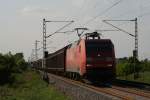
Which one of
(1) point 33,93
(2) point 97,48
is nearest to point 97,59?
(2) point 97,48

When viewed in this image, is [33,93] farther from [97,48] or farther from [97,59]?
[97,48]

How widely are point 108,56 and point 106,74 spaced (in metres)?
1.30

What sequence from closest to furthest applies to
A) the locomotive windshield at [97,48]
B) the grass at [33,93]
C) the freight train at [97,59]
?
the grass at [33,93]
the freight train at [97,59]
the locomotive windshield at [97,48]

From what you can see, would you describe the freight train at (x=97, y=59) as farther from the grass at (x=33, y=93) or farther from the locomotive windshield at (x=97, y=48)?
the grass at (x=33, y=93)

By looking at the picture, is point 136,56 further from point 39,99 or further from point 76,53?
point 39,99

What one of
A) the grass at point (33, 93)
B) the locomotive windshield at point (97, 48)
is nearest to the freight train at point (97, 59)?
the locomotive windshield at point (97, 48)

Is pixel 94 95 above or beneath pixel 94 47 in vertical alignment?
beneath

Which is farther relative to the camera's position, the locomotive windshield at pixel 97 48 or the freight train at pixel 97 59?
the locomotive windshield at pixel 97 48

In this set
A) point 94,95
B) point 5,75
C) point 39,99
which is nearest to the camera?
point 94,95

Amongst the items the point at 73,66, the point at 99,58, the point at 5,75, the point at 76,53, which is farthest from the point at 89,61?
the point at 5,75

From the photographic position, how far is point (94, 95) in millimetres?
18859

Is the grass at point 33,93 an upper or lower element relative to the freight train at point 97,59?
lower

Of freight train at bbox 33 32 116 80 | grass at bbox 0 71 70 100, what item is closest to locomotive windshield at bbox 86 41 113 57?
freight train at bbox 33 32 116 80

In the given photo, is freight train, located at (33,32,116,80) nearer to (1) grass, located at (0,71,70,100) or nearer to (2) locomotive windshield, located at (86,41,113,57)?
(2) locomotive windshield, located at (86,41,113,57)
